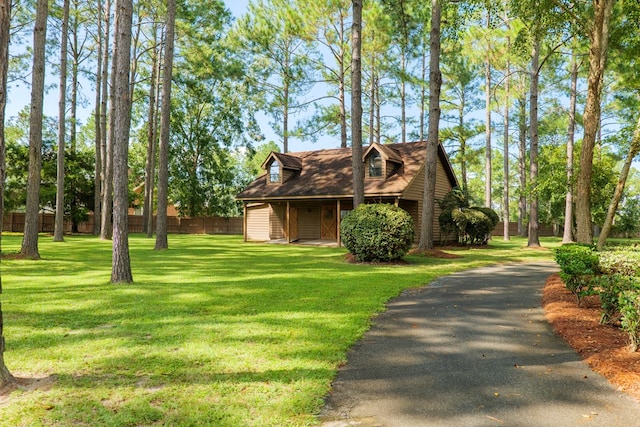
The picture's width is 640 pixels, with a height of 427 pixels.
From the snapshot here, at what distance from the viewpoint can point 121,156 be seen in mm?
8188

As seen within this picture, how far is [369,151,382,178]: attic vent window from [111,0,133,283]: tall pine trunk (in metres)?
14.6

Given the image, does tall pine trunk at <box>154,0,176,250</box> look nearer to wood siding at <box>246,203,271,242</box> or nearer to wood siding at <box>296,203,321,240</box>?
wood siding at <box>296,203,321,240</box>

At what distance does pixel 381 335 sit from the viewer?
16.8ft

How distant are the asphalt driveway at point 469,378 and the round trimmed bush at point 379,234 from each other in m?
6.18

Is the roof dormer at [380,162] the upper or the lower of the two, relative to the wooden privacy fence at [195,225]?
upper

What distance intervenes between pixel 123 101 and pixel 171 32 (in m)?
9.48

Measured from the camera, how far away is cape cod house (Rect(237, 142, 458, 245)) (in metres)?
20.8

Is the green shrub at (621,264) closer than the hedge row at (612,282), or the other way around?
the hedge row at (612,282)

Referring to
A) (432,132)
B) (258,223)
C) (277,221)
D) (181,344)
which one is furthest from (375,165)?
(181,344)

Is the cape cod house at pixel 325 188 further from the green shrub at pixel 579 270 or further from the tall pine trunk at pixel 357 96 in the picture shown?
the green shrub at pixel 579 270

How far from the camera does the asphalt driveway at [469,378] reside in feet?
10.0

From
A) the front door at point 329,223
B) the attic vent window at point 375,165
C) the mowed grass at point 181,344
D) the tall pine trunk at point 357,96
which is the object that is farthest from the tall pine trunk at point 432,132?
the front door at point 329,223

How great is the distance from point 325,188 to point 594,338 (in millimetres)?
17548

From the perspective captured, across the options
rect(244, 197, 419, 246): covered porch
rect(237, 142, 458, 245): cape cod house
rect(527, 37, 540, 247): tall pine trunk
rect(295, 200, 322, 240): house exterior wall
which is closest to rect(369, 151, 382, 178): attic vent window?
rect(237, 142, 458, 245): cape cod house
